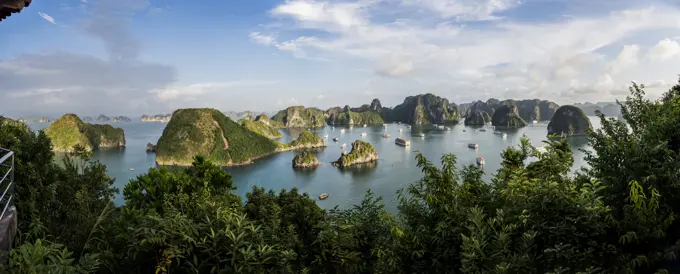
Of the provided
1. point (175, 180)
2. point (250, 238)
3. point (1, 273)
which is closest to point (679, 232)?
point (250, 238)

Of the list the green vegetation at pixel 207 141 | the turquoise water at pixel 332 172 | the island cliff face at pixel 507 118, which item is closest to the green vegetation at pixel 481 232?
the turquoise water at pixel 332 172

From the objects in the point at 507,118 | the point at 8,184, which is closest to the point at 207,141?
the point at 8,184

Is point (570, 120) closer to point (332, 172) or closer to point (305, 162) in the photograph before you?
point (332, 172)

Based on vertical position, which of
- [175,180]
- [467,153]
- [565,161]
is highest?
[565,161]

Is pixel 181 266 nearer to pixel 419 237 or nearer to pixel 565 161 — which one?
pixel 419 237

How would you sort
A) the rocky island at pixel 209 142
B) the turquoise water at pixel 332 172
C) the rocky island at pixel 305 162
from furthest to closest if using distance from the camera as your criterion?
the rocky island at pixel 209 142
the rocky island at pixel 305 162
the turquoise water at pixel 332 172

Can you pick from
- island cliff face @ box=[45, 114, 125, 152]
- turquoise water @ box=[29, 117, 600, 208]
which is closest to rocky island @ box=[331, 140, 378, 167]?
Answer: turquoise water @ box=[29, 117, 600, 208]

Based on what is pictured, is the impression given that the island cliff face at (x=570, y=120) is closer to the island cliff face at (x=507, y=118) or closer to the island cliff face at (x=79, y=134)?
the island cliff face at (x=507, y=118)
